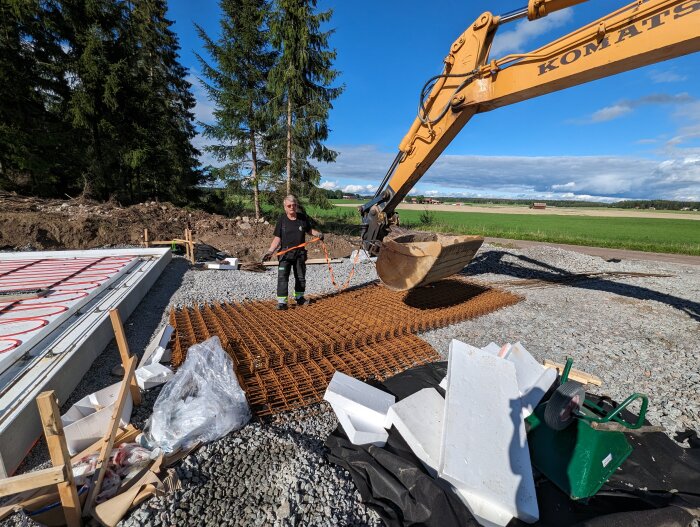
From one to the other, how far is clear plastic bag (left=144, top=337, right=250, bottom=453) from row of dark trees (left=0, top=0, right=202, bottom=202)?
1918cm

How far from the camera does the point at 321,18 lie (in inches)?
560

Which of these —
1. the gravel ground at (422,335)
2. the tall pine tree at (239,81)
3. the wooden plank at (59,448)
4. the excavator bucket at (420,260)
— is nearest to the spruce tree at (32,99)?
the tall pine tree at (239,81)

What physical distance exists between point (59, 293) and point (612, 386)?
793 centimetres

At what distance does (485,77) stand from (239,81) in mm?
16051

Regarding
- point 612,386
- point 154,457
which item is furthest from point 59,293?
point 612,386

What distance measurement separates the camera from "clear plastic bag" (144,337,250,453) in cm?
244

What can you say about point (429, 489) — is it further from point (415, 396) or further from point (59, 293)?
point (59, 293)

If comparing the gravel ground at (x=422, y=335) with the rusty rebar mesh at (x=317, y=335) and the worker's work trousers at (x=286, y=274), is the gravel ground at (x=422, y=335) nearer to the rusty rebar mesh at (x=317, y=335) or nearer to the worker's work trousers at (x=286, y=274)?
the rusty rebar mesh at (x=317, y=335)

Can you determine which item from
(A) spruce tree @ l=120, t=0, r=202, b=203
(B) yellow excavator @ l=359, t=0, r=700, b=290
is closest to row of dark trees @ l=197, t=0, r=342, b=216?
(A) spruce tree @ l=120, t=0, r=202, b=203

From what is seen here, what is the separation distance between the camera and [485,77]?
14.7ft

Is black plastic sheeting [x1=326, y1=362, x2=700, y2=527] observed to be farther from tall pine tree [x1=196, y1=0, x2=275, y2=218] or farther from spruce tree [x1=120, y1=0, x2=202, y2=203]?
spruce tree [x1=120, y1=0, x2=202, y2=203]

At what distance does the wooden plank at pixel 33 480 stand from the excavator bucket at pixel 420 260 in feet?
15.1

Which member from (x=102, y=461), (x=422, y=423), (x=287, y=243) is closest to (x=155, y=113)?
(x=287, y=243)

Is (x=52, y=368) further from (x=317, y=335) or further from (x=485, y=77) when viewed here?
(x=485, y=77)
